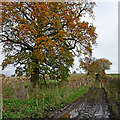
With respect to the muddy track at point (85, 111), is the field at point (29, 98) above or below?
above


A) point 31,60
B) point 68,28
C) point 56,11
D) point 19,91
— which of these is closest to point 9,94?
point 19,91

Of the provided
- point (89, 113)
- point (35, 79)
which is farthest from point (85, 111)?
point (35, 79)

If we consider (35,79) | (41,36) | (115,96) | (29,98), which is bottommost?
(115,96)

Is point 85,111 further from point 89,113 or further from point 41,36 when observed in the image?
point 41,36

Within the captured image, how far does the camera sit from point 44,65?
312 inches

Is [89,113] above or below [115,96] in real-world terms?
below

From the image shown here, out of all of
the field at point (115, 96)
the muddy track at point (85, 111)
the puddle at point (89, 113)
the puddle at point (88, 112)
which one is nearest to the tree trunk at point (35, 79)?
the muddy track at point (85, 111)

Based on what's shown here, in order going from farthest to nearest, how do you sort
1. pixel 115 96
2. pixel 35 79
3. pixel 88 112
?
pixel 115 96 → pixel 35 79 → pixel 88 112

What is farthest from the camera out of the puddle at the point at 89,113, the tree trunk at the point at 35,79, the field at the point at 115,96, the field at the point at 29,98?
the tree trunk at the point at 35,79

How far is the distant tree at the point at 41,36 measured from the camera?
7.59 metres

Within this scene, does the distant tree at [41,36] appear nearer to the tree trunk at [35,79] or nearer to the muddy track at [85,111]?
the tree trunk at [35,79]

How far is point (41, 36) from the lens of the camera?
305 inches

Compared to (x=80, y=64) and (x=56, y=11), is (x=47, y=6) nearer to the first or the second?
(x=56, y=11)

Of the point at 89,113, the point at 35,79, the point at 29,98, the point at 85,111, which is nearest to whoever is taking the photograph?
the point at 89,113
